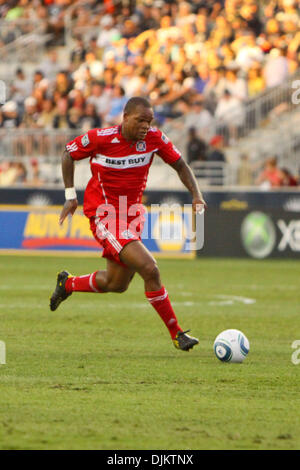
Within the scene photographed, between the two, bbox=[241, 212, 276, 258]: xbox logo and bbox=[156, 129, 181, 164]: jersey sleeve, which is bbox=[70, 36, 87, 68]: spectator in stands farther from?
bbox=[156, 129, 181, 164]: jersey sleeve

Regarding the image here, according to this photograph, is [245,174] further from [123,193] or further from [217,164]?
[123,193]

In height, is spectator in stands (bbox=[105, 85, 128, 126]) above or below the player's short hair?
below

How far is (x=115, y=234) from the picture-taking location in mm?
8945

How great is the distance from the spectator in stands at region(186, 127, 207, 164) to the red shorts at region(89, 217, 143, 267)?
41.7 feet

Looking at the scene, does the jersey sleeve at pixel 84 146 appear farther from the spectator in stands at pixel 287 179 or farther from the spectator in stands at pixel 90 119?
the spectator in stands at pixel 90 119

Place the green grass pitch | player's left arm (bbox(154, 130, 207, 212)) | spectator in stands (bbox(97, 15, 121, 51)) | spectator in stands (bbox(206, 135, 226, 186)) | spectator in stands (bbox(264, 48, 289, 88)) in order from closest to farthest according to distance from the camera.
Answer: the green grass pitch < player's left arm (bbox(154, 130, 207, 212)) < spectator in stands (bbox(206, 135, 226, 186)) < spectator in stands (bbox(264, 48, 289, 88)) < spectator in stands (bbox(97, 15, 121, 51))

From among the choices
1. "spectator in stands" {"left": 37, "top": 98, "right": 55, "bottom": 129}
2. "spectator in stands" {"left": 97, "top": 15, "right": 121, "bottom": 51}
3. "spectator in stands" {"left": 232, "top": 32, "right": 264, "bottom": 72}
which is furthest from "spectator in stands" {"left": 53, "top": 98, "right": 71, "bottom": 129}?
"spectator in stands" {"left": 232, "top": 32, "right": 264, "bottom": 72}

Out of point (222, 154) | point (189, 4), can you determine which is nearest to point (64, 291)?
point (222, 154)

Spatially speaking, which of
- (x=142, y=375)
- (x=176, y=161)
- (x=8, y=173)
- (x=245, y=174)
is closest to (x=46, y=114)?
(x=8, y=173)

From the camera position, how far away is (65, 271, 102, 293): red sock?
950cm

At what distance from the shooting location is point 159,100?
23828 mm

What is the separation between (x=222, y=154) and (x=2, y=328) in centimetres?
1218

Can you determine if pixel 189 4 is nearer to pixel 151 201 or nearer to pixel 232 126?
pixel 232 126

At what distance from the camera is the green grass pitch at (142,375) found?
5.73 m
